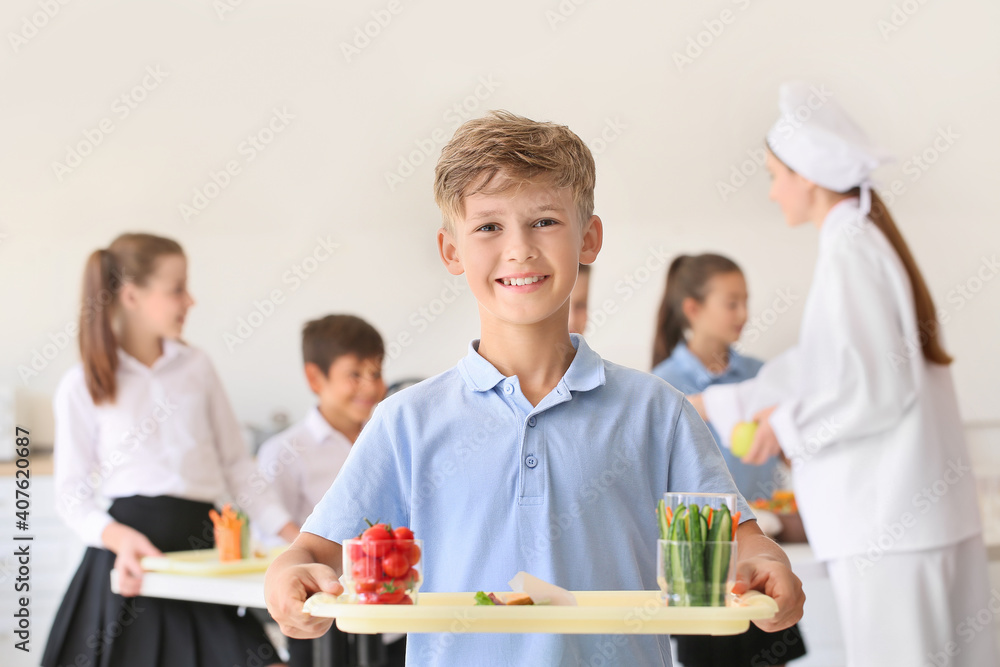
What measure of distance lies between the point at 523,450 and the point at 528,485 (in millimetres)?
37

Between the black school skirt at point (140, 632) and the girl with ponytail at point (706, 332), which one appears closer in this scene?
the black school skirt at point (140, 632)

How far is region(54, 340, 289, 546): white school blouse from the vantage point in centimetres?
230

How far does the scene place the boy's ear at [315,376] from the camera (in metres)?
2.63

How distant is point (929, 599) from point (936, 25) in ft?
6.50

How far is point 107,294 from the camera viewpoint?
8.00 ft

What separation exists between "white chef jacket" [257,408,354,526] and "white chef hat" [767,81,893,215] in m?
1.36

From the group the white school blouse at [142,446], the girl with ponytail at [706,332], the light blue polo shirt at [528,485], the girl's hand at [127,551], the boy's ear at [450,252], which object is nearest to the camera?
the light blue polo shirt at [528,485]

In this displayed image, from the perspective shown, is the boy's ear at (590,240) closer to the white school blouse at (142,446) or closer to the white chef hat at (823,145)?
the white chef hat at (823,145)

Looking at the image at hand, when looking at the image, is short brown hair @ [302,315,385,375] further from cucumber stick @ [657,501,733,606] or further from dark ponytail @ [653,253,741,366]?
cucumber stick @ [657,501,733,606]

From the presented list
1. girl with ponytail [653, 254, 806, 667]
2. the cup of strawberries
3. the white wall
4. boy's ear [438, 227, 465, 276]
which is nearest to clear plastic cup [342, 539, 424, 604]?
the cup of strawberries

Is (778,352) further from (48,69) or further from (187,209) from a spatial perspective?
(48,69)

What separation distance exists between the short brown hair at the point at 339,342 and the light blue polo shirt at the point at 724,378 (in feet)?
2.65

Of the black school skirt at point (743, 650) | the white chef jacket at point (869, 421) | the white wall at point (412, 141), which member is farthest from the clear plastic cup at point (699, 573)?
the white wall at point (412, 141)

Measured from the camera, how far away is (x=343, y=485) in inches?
38.9
